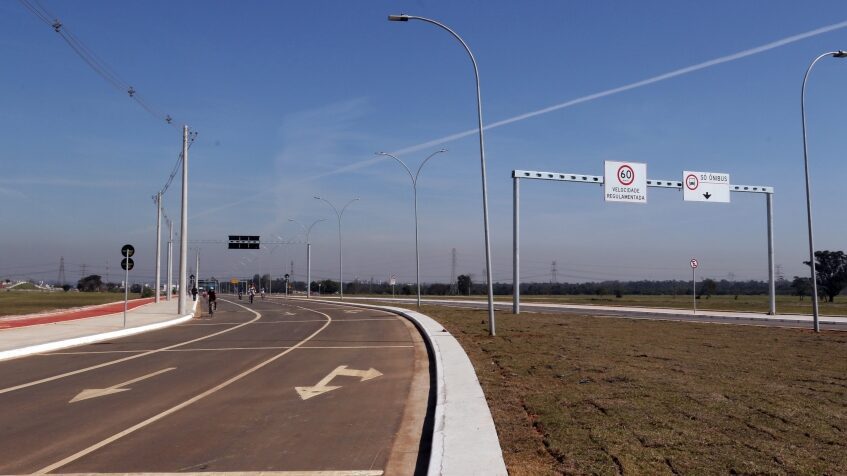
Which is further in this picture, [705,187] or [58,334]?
[705,187]

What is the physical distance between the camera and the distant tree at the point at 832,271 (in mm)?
93812

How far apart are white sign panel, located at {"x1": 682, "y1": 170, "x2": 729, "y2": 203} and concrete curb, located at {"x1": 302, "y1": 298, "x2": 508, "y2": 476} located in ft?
94.0

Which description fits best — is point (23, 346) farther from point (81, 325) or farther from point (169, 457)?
point (169, 457)

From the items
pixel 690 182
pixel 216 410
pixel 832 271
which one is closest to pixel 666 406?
pixel 216 410

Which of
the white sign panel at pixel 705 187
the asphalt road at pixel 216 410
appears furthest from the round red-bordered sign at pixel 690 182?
the asphalt road at pixel 216 410

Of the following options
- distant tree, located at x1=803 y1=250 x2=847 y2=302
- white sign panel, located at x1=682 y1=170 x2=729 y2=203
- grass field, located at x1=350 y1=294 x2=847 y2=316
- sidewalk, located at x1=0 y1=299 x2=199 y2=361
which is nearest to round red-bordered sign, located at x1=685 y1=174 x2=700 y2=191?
white sign panel, located at x1=682 y1=170 x2=729 y2=203

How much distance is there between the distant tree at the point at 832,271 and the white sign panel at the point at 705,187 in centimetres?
6430

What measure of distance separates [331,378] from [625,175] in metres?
28.1

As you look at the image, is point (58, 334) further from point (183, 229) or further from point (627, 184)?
point (627, 184)

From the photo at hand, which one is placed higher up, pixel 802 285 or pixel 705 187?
pixel 705 187

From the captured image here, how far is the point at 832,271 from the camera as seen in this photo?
310 ft

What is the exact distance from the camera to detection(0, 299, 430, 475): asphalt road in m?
7.20

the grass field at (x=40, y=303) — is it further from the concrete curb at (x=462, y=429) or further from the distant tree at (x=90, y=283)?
the distant tree at (x=90, y=283)

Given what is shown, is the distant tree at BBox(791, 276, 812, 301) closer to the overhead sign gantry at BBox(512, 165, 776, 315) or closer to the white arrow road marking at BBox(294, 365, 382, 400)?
the overhead sign gantry at BBox(512, 165, 776, 315)
